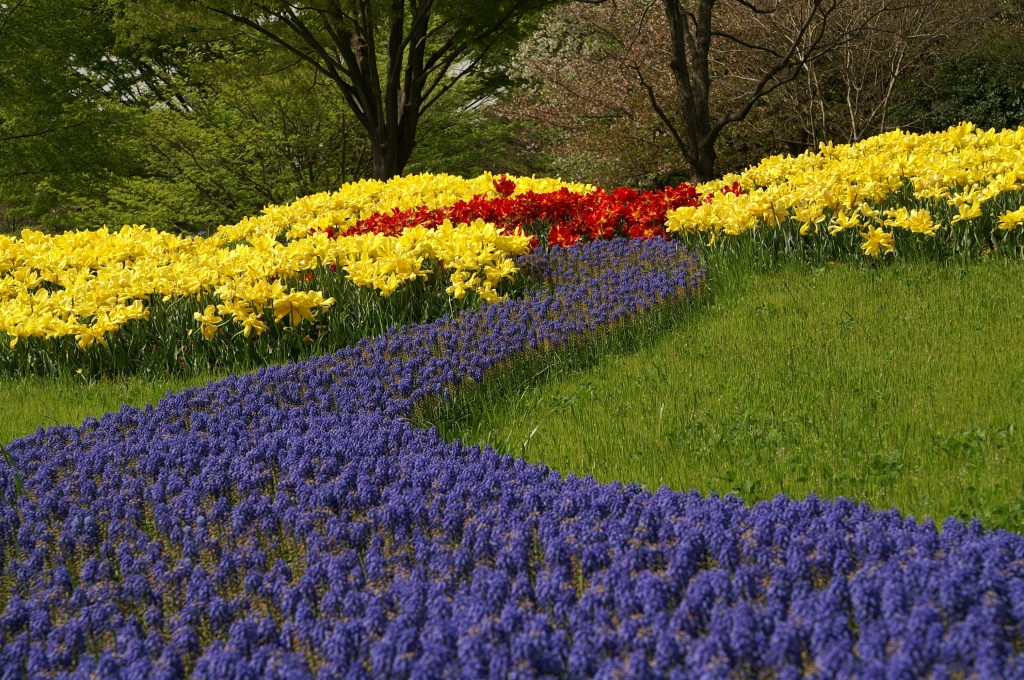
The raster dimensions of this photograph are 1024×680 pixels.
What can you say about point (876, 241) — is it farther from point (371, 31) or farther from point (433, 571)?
point (371, 31)

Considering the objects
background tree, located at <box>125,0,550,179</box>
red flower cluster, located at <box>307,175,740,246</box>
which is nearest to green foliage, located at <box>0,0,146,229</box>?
background tree, located at <box>125,0,550,179</box>

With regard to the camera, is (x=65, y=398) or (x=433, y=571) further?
(x=65, y=398)

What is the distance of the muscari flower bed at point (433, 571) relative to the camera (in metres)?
2.40

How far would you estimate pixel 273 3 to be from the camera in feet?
43.8

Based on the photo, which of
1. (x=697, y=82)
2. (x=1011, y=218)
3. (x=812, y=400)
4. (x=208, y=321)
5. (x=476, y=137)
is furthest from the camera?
(x=476, y=137)

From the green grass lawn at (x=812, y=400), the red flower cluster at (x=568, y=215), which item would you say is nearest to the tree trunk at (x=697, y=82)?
the red flower cluster at (x=568, y=215)

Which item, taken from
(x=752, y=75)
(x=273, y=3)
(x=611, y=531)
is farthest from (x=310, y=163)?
(x=611, y=531)

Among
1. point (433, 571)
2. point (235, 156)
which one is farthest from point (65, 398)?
point (235, 156)

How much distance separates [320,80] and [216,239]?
9407 mm

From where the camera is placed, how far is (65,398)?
18.6 ft

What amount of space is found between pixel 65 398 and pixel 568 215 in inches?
192

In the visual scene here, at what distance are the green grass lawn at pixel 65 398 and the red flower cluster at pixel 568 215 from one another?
2.86 metres

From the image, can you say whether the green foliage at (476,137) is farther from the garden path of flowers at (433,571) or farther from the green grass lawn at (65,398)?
the garden path of flowers at (433,571)

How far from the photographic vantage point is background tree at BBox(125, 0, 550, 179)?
14.1 m
